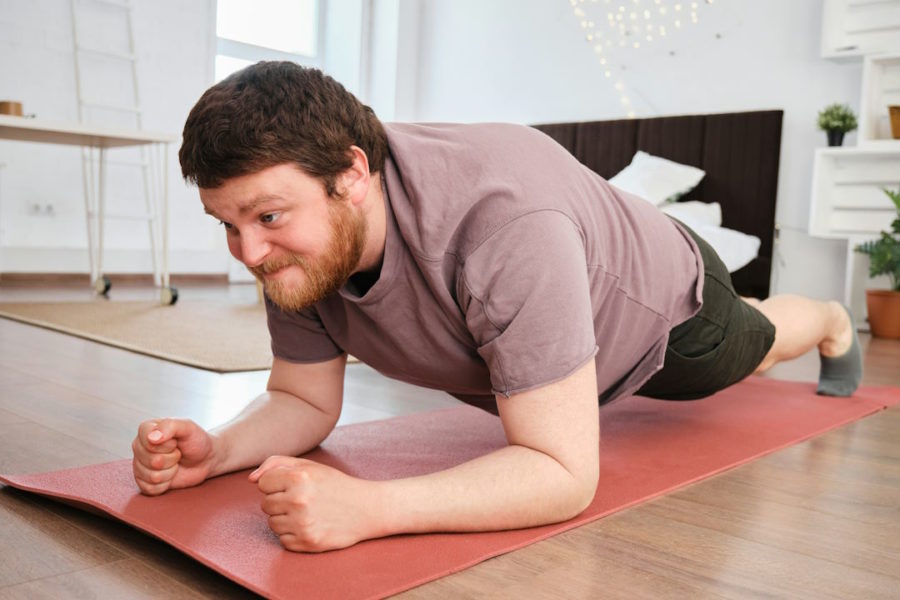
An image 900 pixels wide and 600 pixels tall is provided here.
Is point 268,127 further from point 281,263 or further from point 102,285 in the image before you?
point 102,285

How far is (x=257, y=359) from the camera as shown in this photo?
93.1 inches

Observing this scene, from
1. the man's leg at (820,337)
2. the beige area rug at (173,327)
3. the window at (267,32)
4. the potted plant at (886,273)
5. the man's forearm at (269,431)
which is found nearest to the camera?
the man's forearm at (269,431)

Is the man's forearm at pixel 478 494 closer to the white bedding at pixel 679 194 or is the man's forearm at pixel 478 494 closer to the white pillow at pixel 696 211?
the white bedding at pixel 679 194

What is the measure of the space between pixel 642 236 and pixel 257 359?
4.58 ft

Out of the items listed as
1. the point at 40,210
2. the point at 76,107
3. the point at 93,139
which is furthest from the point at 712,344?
the point at 76,107

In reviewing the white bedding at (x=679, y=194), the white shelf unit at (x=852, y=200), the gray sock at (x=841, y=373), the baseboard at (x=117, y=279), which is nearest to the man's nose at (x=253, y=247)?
the gray sock at (x=841, y=373)

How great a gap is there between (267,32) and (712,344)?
16.3 feet

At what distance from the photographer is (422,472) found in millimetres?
1233

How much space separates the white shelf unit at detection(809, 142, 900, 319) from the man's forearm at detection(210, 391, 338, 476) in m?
3.19

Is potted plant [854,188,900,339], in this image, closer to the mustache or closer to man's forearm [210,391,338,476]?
man's forearm [210,391,338,476]

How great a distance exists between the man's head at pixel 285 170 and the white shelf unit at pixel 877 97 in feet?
11.1

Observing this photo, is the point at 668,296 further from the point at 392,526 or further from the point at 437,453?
the point at 392,526

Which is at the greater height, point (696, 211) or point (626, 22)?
point (626, 22)

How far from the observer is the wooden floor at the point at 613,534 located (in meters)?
0.84
